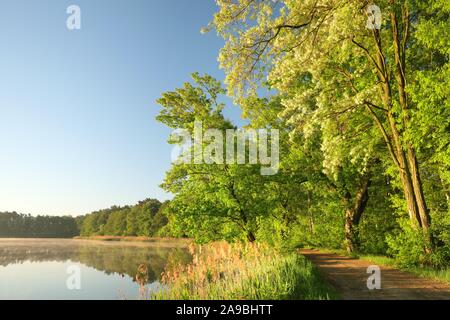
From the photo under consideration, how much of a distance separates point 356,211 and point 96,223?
128 m

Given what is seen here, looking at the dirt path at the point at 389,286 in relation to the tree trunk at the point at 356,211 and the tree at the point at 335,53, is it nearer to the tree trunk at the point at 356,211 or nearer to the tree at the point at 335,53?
the tree at the point at 335,53

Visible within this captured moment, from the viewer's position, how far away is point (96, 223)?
135875 mm

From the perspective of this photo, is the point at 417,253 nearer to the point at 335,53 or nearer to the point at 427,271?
the point at 427,271

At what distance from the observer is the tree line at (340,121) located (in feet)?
44.5

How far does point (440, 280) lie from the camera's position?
10773 mm

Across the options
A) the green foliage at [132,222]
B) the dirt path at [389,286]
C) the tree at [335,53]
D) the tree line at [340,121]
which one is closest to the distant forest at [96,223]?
the green foliage at [132,222]

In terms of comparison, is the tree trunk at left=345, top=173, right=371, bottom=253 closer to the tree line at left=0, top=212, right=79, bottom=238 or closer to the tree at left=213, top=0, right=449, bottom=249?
the tree at left=213, top=0, right=449, bottom=249

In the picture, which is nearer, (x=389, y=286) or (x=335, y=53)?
(x=389, y=286)

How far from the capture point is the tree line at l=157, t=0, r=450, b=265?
1357 centimetres

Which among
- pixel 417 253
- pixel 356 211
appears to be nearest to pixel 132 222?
pixel 356 211

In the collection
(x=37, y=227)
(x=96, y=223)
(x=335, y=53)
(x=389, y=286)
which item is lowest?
(x=37, y=227)

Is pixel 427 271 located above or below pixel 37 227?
above

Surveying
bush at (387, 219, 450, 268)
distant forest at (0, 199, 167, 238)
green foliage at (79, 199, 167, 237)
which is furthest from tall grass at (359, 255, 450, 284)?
distant forest at (0, 199, 167, 238)
